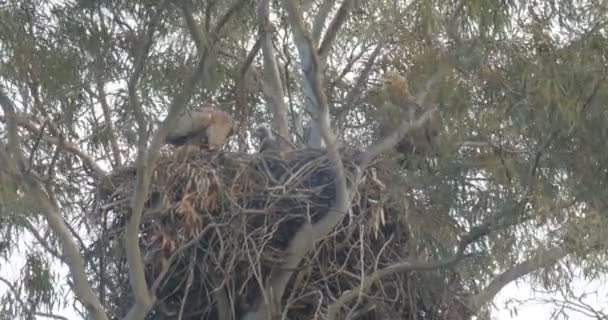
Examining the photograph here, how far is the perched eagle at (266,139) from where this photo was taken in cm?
800

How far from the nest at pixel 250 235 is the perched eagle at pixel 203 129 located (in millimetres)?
495

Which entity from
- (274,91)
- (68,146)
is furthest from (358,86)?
(68,146)

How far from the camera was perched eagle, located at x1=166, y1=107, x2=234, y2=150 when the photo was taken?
815cm

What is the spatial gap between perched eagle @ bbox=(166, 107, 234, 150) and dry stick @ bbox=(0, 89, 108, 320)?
1476 mm

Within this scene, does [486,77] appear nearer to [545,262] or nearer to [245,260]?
[545,262]

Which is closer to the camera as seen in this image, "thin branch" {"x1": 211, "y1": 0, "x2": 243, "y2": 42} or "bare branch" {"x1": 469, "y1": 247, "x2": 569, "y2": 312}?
"thin branch" {"x1": 211, "y1": 0, "x2": 243, "y2": 42}

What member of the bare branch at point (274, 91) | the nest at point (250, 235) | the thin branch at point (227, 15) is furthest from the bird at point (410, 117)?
the thin branch at point (227, 15)

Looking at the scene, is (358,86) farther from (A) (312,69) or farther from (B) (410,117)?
(A) (312,69)

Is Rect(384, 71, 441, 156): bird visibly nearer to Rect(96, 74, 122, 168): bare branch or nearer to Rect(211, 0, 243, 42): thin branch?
Rect(211, 0, 243, 42): thin branch

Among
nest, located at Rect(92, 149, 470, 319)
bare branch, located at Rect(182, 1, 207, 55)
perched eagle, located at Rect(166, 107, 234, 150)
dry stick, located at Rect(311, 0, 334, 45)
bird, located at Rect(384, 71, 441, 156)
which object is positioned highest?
dry stick, located at Rect(311, 0, 334, 45)

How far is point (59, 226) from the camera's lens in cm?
673

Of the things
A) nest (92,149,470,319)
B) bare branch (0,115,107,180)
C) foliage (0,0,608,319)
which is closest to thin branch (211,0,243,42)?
foliage (0,0,608,319)

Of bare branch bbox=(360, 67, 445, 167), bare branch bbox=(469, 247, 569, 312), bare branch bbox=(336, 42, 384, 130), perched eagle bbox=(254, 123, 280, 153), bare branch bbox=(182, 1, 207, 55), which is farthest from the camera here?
bare branch bbox=(336, 42, 384, 130)

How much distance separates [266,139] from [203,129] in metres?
0.44
